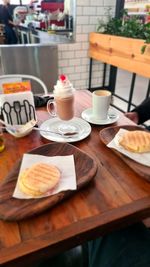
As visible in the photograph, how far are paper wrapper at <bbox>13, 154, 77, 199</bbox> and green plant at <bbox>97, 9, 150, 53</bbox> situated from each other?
191 centimetres

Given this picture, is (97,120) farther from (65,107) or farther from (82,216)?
(82,216)

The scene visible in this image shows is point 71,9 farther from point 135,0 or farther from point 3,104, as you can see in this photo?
point 3,104

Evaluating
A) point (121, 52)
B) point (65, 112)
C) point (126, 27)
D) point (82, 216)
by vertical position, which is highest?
point (126, 27)

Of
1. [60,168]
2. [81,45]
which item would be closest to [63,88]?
[60,168]

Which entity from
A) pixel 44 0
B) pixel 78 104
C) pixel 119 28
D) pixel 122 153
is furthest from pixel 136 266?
pixel 44 0

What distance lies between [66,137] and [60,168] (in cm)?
25

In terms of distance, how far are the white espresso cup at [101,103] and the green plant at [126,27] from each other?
1456mm

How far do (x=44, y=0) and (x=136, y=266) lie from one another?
502cm

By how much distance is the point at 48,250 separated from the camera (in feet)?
1.78

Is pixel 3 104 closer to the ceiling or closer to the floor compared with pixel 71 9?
closer to the floor

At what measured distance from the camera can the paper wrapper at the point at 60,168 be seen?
0.67 metres

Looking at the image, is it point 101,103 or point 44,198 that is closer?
point 44,198

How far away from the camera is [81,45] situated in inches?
132

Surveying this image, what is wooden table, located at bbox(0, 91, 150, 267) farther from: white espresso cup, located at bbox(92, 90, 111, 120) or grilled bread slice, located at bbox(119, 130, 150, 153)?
white espresso cup, located at bbox(92, 90, 111, 120)
